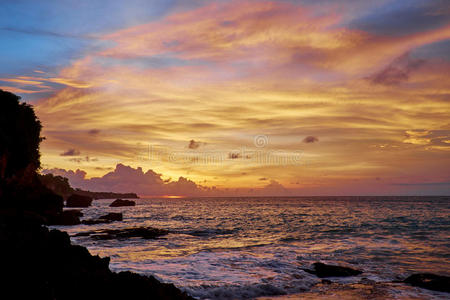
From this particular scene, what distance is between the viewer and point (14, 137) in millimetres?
34375

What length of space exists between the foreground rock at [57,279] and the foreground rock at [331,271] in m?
10.1

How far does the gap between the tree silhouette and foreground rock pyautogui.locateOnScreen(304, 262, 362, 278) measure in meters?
29.9

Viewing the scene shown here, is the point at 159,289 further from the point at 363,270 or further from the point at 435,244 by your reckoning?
the point at 435,244

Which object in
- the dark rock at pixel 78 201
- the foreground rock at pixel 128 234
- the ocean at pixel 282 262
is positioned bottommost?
the dark rock at pixel 78 201

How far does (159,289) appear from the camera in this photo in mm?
7930

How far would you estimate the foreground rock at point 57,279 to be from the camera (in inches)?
279

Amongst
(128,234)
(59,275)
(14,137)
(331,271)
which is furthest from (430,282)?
(14,137)

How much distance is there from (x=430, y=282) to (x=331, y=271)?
4.21 meters

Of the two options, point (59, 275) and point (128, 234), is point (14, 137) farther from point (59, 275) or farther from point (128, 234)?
point (59, 275)

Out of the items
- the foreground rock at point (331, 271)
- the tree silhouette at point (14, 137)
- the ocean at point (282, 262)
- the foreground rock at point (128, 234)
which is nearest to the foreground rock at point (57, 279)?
the ocean at point (282, 262)

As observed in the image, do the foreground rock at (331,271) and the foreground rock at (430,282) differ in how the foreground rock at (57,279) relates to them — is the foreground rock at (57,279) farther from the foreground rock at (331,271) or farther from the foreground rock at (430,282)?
the foreground rock at (430,282)

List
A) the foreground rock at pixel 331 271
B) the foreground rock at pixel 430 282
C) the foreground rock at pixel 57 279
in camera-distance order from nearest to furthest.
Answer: the foreground rock at pixel 57 279 → the foreground rock at pixel 430 282 → the foreground rock at pixel 331 271

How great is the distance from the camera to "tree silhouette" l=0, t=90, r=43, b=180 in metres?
32.3

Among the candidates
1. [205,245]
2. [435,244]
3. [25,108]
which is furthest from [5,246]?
[25,108]
